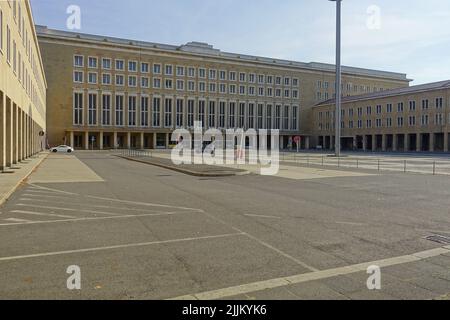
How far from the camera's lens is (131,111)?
309ft

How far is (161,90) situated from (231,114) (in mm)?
19996

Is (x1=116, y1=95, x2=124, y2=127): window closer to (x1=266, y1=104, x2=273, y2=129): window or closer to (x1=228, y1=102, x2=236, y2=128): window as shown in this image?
(x1=228, y1=102, x2=236, y2=128): window

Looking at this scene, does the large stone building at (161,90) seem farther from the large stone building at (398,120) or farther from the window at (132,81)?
the large stone building at (398,120)

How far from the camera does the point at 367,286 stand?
5090mm

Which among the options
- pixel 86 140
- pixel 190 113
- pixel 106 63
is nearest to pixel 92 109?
pixel 86 140

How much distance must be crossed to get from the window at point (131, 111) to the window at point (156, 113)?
180 inches

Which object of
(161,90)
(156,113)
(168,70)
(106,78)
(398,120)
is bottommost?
(398,120)

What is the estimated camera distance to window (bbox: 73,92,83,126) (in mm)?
87812

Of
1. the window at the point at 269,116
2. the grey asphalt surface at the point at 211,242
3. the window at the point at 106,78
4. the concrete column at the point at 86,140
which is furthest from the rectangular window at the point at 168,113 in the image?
the grey asphalt surface at the point at 211,242

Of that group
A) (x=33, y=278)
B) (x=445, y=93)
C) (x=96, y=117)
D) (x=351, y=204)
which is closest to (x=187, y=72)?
(x=96, y=117)

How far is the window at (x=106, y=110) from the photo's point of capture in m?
91.1

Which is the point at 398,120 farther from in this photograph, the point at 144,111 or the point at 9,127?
the point at 9,127

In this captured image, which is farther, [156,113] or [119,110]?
[156,113]

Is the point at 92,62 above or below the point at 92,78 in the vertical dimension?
above
